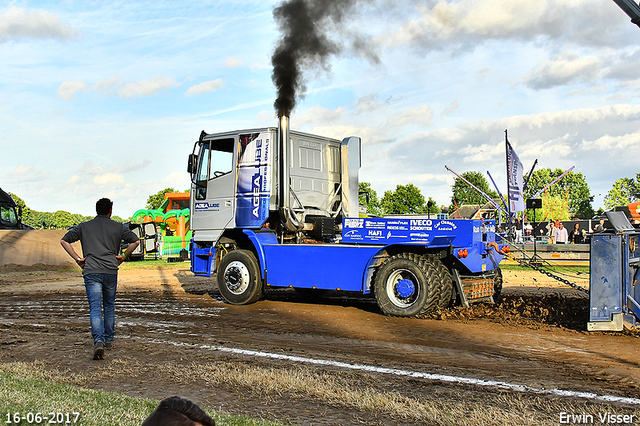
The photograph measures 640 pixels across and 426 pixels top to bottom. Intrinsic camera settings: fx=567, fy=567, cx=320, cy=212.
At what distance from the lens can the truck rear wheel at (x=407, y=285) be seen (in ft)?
31.2

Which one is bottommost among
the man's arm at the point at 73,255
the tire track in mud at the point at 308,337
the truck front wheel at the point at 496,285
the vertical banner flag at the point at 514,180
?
the tire track in mud at the point at 308,337

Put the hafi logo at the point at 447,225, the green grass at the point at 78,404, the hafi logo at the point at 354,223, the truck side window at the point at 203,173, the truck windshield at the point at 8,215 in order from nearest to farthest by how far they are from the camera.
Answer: the green grass at the point at 78,404, the hafi logo at the point at 447,225, the hafi logo at the point at 354,223, the truck side window at the point at 203,173, the truck windshield at the point at 8,215

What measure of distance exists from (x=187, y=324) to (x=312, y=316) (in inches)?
89.4

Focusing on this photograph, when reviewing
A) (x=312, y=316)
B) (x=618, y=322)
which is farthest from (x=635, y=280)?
(x=312, y=316)

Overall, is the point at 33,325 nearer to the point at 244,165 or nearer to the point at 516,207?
the point at 244,165

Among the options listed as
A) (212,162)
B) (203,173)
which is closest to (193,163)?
(203,173)

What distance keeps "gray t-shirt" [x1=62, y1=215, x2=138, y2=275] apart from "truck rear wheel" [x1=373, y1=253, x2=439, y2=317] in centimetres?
463

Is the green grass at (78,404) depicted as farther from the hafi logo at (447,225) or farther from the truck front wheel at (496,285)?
the truck front wheel at (496,285)

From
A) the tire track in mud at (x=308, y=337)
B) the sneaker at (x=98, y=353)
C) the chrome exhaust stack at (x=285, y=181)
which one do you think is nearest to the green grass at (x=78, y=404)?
the sneaker at (x=98, y=353)

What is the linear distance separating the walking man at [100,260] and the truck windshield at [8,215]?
2717 centimetres

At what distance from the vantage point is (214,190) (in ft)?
39.9

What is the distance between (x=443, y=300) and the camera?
31.6 ft

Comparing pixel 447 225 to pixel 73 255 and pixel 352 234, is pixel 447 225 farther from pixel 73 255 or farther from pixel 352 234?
pixel 73 255

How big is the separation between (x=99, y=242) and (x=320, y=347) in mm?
3101
